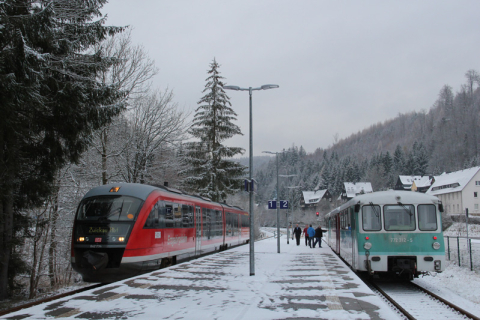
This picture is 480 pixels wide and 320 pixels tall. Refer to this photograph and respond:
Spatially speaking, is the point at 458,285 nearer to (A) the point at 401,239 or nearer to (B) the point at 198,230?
(A) the point at 401,239

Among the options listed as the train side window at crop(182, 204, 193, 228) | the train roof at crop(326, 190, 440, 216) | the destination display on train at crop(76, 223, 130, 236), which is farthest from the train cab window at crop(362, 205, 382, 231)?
the train side window at crop(182, 204, 193, 228)

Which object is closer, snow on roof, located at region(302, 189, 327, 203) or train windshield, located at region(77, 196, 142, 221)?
train windshield, located at region(77, 196, 142, 221)

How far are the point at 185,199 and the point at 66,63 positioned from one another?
313 inches

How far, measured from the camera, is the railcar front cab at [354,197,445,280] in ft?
40.1

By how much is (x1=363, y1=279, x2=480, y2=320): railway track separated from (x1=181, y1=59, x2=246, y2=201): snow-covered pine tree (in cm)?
2456

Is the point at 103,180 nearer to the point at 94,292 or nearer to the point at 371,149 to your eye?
the point at 94,292

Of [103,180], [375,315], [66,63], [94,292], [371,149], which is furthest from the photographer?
[371,149]

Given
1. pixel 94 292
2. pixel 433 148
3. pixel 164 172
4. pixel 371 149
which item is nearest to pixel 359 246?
pixel 94 292

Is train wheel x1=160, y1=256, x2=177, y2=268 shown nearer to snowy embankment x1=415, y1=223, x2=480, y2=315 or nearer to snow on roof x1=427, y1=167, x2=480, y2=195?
snowy embankment x1=415, y1=223, x2=480, y2=315

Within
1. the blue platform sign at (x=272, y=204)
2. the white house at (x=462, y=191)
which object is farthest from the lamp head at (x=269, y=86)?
the white house at (x=462, y=191)

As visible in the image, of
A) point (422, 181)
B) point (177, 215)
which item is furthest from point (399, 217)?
point (422, 181)

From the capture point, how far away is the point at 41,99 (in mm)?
10672

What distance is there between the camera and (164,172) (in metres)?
26.7

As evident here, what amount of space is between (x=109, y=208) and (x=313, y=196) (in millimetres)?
125062
